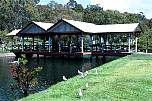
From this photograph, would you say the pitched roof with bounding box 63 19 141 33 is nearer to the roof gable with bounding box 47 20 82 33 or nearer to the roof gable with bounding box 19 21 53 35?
the roof gable with bounding box 47 20 82 33

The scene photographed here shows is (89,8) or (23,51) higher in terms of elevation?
(89,8)

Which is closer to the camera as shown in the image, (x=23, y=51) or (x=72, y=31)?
(x=72, y=31)

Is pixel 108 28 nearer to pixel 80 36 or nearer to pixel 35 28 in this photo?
pixel 80 36

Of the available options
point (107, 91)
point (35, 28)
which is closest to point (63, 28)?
point (35, 28)

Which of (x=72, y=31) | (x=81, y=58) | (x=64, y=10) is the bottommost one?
(x=81, y=58)

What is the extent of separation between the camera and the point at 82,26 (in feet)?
176

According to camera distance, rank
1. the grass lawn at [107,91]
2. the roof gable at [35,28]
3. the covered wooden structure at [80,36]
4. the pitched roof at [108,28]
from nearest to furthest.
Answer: the grass lawn at [107,91]
the covered wooden structure at [80,36]
the pitched roof at [108,28]
the roof gable at [35,28]

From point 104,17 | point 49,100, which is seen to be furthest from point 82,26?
point 49,100

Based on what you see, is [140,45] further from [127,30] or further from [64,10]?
[64,10]

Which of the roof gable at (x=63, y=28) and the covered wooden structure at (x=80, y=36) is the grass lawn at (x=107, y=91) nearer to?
the covered wooden structure at (x=80, y=36)

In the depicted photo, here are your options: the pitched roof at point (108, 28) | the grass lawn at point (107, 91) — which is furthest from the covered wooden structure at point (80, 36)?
the grass lawn at point (107, 91)

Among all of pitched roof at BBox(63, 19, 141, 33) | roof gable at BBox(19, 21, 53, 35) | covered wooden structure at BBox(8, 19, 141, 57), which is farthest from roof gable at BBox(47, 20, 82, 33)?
roof gable at BBox(19, 21, 53, 35)

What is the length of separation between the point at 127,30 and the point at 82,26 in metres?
6.78

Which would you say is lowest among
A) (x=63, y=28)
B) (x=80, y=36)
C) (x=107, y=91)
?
(x=107, y=91)
